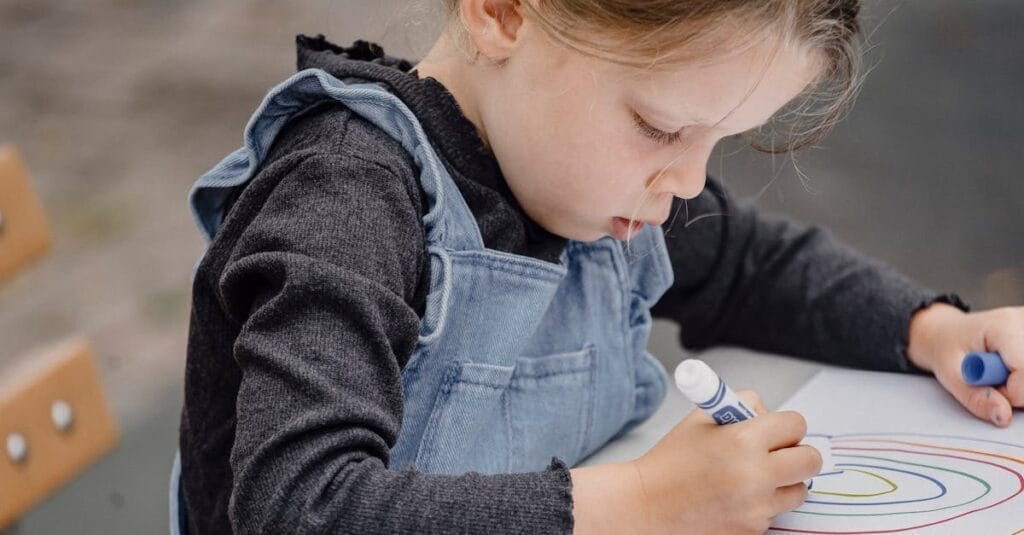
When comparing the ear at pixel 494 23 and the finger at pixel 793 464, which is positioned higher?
the ear at pixel 494 23

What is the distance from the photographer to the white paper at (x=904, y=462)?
0.59 metres

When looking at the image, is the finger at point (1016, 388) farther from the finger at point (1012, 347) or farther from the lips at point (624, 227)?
the lips at point (624, 227)

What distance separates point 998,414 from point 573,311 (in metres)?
0.26

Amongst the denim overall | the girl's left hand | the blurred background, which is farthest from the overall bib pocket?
the blurred background

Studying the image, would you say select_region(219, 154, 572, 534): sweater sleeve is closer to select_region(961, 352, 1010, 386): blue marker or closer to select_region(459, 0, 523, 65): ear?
select_region(459, 0, 523, 65): ear

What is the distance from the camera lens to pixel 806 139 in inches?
27.1

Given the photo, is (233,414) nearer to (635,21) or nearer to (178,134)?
(635,21)

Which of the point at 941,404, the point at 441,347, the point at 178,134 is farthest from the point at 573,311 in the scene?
the point at 178,134

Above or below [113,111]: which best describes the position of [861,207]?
above

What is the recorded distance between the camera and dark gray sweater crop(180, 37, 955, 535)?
0.50 metres

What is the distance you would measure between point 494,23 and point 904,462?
1.09 feet

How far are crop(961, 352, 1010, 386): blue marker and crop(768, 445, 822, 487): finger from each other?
7.8 inches

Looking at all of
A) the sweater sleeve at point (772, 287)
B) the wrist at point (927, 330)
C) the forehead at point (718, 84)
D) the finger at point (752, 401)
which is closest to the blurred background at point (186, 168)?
the sweater sleeve at point (772, 287)

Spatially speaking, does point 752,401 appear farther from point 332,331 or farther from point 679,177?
point 332,331
